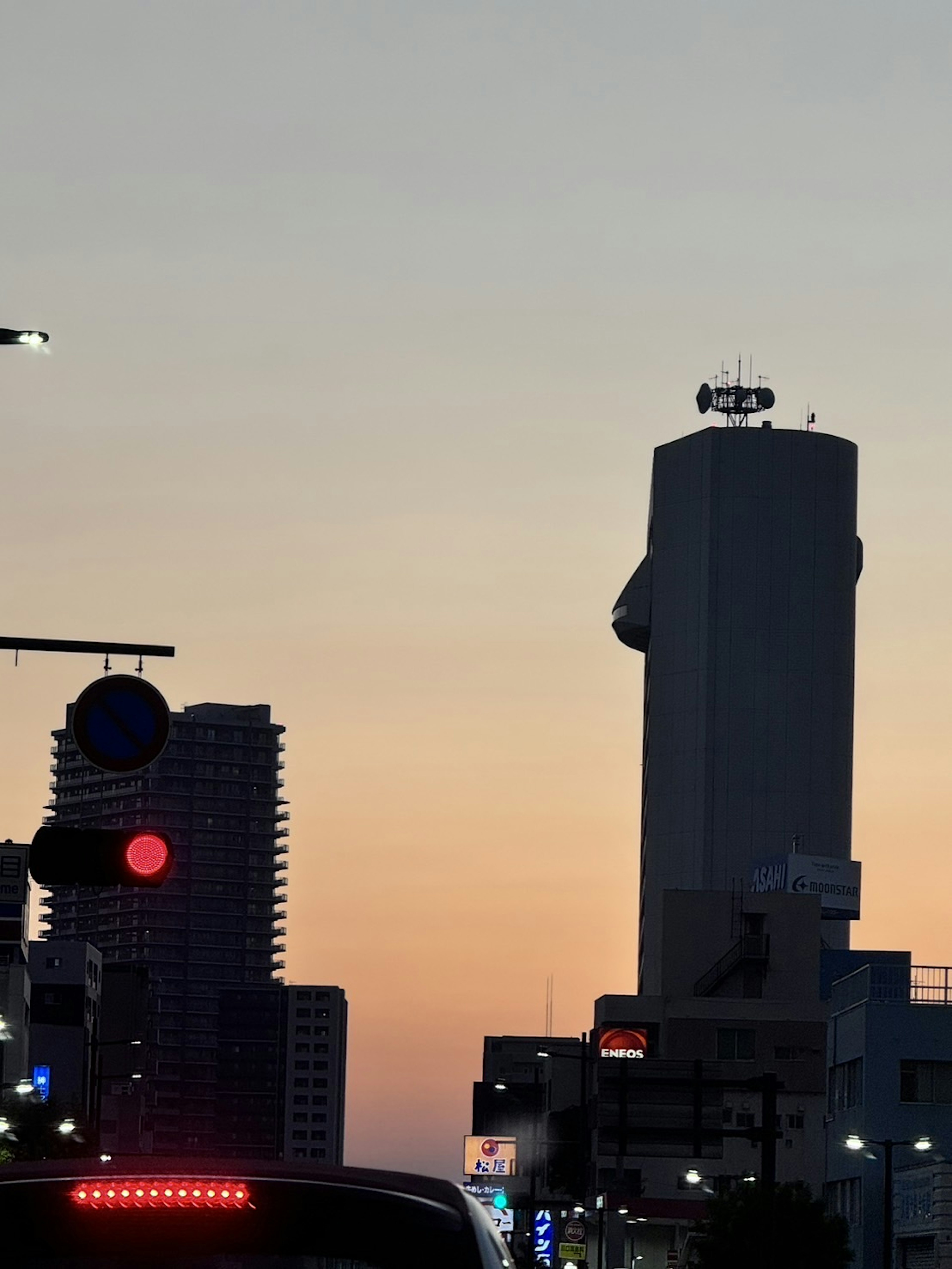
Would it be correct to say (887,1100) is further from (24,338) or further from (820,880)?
(820,880)

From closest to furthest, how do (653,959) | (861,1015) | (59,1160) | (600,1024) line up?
(59,1160), (861,1015), (600,1024), (653,959)

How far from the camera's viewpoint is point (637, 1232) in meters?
148

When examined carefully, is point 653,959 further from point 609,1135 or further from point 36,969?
point 609,1135

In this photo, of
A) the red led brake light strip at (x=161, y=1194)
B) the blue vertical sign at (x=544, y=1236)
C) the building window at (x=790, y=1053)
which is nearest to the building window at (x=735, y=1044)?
the building window at (x=790, y=1053)

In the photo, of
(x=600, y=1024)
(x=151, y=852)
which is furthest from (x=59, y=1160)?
(x=600, y=1024)

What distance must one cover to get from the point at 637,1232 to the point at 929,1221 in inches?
2753

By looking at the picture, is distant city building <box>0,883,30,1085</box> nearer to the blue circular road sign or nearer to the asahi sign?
the asahi sign

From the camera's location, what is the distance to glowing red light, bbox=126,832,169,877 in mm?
15258

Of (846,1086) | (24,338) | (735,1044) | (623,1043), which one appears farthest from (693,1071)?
(24,338)

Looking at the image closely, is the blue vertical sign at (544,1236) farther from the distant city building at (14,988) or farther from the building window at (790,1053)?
the distant city building at (14,988)

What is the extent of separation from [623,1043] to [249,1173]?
479ft

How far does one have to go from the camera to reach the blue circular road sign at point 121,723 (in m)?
15.2

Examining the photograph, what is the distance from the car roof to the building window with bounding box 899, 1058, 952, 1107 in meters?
90.6

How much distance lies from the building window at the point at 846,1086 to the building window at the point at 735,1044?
176ft
